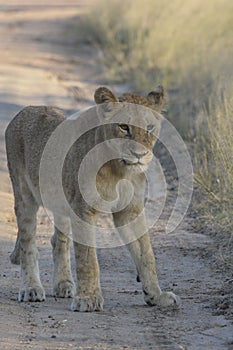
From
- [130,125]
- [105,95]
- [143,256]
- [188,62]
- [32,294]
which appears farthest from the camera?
[188,62]

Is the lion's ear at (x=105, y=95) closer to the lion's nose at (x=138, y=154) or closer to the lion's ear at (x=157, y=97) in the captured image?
the lion's ear at (x=157, y=97)

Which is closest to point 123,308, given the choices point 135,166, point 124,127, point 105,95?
point 135,166

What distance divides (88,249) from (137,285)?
0.86m

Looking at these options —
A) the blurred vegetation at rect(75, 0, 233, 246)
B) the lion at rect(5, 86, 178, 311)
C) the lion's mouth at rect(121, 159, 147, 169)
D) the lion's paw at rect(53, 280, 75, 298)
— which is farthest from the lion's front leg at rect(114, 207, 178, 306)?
the blurred vegetation at rect(75, 0, 233, 246)

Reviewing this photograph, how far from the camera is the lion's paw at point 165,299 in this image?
5793 millimetres

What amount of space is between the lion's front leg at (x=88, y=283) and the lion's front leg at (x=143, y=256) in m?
0.30

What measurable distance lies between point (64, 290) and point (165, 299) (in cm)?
75

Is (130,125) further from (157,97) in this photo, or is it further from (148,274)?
(148,274)

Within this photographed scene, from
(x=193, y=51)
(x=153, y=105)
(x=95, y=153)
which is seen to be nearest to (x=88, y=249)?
(x=95, y=153)

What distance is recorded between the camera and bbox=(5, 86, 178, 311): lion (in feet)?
18.4

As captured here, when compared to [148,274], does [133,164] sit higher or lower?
higher

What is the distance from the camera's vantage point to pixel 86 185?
571 centimetres

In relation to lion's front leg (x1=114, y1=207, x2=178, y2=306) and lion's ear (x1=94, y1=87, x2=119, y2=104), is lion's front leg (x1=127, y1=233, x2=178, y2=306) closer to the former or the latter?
lion's front leg (x1=114, y1=207, x2=178, y2=306)

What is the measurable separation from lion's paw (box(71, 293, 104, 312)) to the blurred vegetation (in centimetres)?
175
